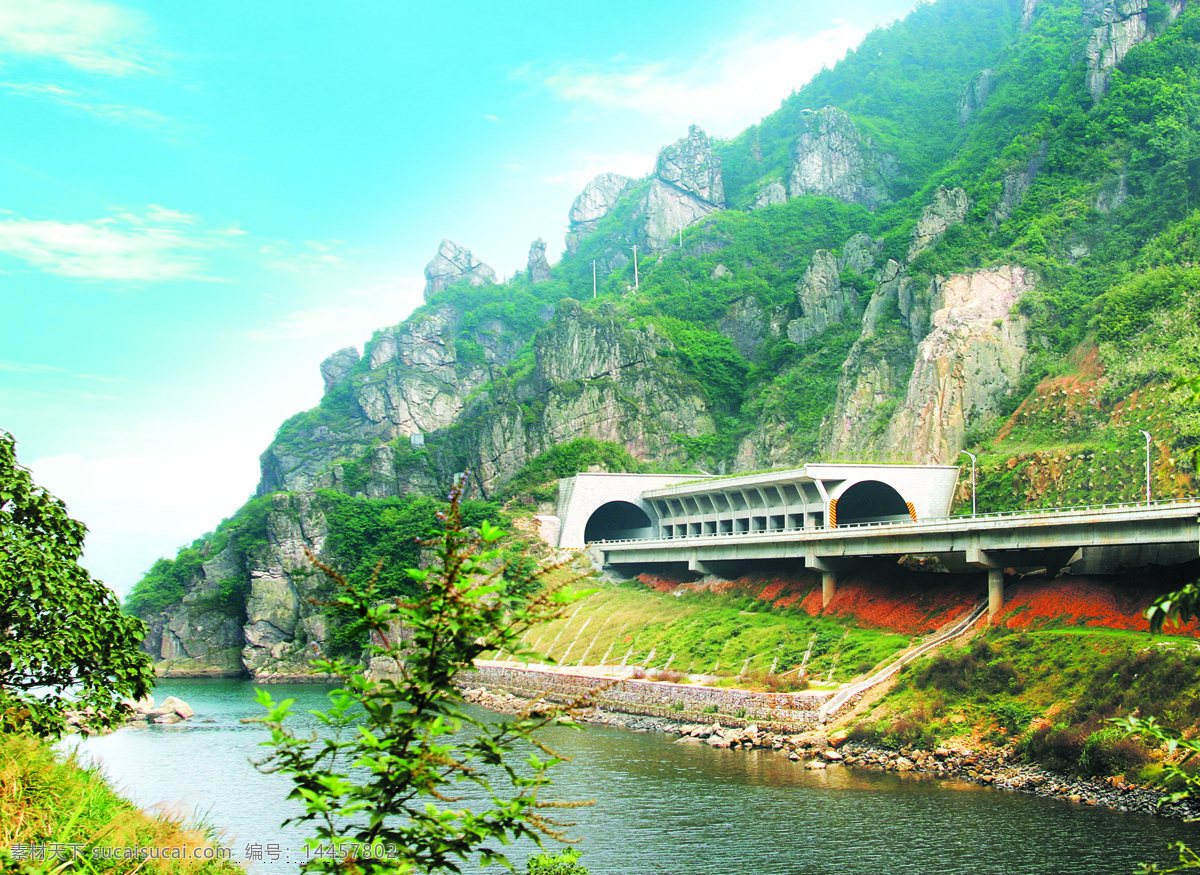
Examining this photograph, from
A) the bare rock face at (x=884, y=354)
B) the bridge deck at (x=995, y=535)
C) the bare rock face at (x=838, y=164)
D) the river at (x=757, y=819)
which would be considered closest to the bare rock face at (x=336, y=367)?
the bare rock face at (x=838, y=164)

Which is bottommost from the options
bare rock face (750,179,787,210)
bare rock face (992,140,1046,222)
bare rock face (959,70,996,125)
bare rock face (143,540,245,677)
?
bare rock face (143,540,245,677)

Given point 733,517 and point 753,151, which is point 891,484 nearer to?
point 733,517

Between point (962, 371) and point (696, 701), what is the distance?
4253 cm

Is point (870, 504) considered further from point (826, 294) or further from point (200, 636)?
point (200, 636)

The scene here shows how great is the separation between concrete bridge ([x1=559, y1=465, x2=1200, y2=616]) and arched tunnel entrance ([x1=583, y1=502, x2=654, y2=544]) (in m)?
0.12

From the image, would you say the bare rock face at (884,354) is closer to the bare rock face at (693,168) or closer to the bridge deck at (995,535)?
the bridge deck at (995,535)

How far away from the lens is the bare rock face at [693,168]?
161000 mm

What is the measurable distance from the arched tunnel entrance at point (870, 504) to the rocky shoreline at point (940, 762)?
31653 mm

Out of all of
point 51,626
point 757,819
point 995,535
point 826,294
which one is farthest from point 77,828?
point 826,294

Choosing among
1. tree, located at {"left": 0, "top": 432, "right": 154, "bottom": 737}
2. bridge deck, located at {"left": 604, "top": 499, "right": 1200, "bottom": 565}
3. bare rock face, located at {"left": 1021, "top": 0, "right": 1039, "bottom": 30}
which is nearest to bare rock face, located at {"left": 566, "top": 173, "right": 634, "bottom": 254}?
bare rock face, located at {"left": 1021, "top": 0, "right": 1039, "bottom": 30}

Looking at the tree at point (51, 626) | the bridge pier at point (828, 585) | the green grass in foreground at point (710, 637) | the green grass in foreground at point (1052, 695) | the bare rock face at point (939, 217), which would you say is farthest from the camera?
the bare rock face at point (939, 217)

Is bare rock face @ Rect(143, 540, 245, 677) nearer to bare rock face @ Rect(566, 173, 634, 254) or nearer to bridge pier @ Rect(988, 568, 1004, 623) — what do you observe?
bridge pier @ Rect(988, 568, 1004, 623)

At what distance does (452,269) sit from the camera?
181 meters

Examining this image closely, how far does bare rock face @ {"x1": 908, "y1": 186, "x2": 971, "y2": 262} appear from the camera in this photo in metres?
96.2
